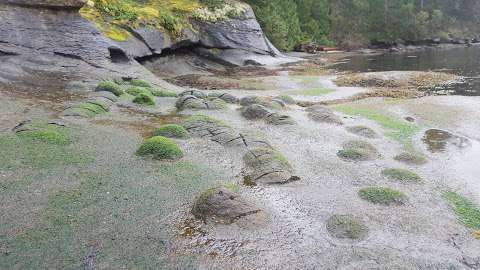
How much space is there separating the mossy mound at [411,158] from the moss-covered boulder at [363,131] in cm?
274

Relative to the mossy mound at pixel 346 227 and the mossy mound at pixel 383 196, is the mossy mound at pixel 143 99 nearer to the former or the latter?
the mossy mound at pixel 383 196

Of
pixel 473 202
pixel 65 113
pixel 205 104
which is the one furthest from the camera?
pixel 205 104

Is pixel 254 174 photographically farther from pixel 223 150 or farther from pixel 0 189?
pixel 0 189

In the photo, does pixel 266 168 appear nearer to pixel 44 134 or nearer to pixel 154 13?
pixel 44 134

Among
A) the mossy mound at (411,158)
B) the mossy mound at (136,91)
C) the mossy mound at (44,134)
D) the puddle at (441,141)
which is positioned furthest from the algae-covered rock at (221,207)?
the mossy mound at (136,91)

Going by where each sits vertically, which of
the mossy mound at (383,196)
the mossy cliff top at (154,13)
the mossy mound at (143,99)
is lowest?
the mossy mound at (383,196)

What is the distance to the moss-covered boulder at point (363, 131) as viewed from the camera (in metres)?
18.8

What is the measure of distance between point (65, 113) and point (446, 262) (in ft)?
50.0

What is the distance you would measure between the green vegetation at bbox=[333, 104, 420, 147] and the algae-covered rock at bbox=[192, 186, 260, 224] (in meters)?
9.92

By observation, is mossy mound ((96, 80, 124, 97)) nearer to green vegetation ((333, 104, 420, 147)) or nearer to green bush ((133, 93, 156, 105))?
green bush ((133, 93, 156, 105))

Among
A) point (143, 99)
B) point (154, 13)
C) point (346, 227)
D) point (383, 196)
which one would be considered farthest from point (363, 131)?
point (154, 13)

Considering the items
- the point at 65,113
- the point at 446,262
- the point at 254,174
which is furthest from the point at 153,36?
the point at 446,262

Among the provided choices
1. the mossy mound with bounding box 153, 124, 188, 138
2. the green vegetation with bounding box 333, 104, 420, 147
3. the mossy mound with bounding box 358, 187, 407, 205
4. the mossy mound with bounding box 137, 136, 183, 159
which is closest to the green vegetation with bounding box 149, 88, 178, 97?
the mossy mound with bounding box 153, 124, 188, 138

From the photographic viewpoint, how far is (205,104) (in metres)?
21.9
